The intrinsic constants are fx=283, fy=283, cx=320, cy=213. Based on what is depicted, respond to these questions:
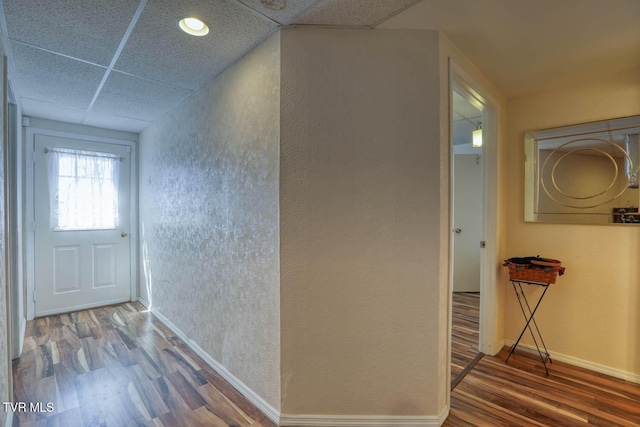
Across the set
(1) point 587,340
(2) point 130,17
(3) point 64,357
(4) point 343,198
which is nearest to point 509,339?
(1) point 587,340

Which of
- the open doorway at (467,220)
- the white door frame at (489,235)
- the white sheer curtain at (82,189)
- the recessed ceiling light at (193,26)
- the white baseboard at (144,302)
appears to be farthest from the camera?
the open doorway at (467,220)

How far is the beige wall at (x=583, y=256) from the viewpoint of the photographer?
6.81ft

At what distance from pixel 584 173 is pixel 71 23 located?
143 inches

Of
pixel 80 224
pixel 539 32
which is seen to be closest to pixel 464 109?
pixel 539 32

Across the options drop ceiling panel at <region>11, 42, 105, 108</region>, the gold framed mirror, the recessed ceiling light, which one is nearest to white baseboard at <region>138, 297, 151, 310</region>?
drop ceiling panel at <region>11, 42, 105, 108</region>

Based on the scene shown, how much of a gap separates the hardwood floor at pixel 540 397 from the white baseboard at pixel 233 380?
1.04m

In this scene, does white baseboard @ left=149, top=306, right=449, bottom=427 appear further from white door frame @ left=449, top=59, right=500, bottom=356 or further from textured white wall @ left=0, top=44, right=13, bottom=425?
textured white wall @ left=0, top=44, right=13, bottom=425

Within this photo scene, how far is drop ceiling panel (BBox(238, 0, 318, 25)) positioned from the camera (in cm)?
142

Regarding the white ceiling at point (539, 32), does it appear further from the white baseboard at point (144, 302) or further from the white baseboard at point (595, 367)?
the white baseboard at point (144, 302)

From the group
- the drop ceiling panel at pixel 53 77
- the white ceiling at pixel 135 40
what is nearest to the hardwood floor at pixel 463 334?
the white ceiling at pixel 135 40

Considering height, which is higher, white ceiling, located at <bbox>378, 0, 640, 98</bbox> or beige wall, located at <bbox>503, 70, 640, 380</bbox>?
white ceiling, located at <bbox>378, 0, 640, 98</bbox>

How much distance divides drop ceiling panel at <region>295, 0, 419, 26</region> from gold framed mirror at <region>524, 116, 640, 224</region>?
179 cm

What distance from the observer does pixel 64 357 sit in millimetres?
2404

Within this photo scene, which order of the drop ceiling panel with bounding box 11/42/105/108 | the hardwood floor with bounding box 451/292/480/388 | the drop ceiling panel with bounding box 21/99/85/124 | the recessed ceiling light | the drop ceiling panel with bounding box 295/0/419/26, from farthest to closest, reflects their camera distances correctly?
1. the drop ceiling panel with bounding box 21/99/85/124
2. the hardwood floor with bounding box 451/292/480/388
3. the drop ceiling panel with bounding box 11/42/105/108
4. the recessed ceiling light
5. the drop ceiling panel with bounding box 295/0/419/26
